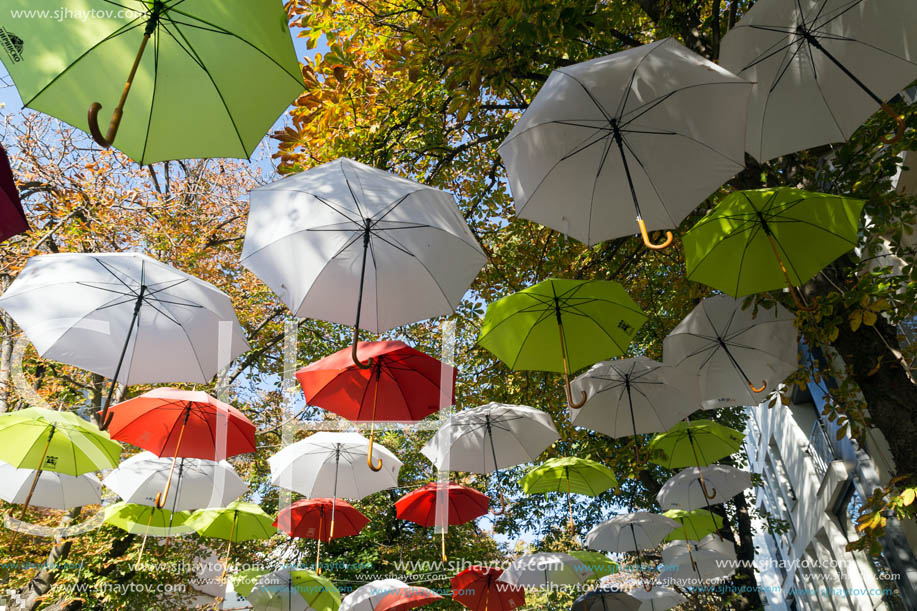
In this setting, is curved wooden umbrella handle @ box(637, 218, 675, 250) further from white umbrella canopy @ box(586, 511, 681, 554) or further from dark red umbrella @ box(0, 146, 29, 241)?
white umbrella canopy @ box(586, 511, 681, 554)

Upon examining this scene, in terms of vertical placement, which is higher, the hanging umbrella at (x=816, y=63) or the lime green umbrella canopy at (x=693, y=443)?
the hanging umbrella at (x=816, y=63)

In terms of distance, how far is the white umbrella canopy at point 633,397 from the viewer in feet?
22.4

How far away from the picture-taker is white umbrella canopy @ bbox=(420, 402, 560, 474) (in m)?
7.22

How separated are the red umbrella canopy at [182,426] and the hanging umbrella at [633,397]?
13.3ft

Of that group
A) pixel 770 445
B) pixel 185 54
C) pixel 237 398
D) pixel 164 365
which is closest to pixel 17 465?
pixel 164 365

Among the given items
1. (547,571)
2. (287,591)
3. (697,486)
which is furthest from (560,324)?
(287,591)

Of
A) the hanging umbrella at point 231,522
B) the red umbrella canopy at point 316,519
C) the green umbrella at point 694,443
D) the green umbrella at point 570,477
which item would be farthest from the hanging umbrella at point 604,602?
the hanging umbrella at point 231,522

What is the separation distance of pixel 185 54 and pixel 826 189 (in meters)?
6.18

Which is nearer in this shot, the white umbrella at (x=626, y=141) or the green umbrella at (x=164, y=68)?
the green umbrella at (x=164, y=68)

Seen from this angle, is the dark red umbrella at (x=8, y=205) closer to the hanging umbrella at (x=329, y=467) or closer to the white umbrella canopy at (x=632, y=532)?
the hanging umbrella at (x=329, y=467)

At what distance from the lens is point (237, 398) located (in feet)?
42.0

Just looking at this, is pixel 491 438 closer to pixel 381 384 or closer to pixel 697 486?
pixel 381 384

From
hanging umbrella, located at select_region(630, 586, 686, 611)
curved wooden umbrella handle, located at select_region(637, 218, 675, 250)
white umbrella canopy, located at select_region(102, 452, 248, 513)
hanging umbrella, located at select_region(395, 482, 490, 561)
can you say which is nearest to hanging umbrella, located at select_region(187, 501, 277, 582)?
white umbrella canopy, located at select_region(102, 452, 248, 513)

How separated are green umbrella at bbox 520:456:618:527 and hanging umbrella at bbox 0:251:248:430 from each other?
197 inches
